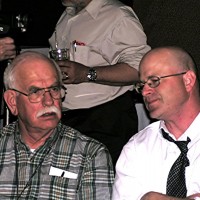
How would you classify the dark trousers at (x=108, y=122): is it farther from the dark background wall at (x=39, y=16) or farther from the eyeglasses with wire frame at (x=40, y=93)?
the dark background wall at (x=39, y=16)

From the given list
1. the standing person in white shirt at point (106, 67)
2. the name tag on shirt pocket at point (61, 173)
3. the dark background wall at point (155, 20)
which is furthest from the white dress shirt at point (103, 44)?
the name tag on shirt pocket at point (61, 173)

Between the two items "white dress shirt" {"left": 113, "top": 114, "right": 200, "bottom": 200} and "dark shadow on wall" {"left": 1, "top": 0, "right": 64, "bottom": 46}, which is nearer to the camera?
"white dress shirt" {"left": 113, "top": 114, "right": 200, "bottom": 200}

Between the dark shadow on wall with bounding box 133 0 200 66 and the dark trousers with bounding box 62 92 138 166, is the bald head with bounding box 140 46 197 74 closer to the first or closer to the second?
the dark trousers with bounding box 62 92 138 166

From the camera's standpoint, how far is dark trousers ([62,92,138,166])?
157 inches

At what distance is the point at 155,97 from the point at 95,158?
16.5 inches

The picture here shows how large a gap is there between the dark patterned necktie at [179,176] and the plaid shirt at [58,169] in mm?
297

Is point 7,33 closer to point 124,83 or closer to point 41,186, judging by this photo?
point 124,83

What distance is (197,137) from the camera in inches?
122

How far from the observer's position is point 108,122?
158 inches

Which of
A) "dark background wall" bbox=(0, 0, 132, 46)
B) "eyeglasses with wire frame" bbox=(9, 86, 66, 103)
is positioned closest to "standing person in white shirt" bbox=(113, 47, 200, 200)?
"eyeglasses with wire frame" bbox=(9, 86, 66, 103)

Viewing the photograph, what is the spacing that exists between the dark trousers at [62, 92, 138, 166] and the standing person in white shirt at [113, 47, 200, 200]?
77 cm

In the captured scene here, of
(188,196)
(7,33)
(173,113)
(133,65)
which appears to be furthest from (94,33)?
(188,196)

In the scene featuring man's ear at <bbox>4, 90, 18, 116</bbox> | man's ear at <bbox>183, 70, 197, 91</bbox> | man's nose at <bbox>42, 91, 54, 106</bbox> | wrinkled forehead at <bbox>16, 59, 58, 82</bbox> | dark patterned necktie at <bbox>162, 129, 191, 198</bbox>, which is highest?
man's ear at <bbox>183, 70, 197, 91</bbox>

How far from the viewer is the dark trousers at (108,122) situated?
3.99 m
